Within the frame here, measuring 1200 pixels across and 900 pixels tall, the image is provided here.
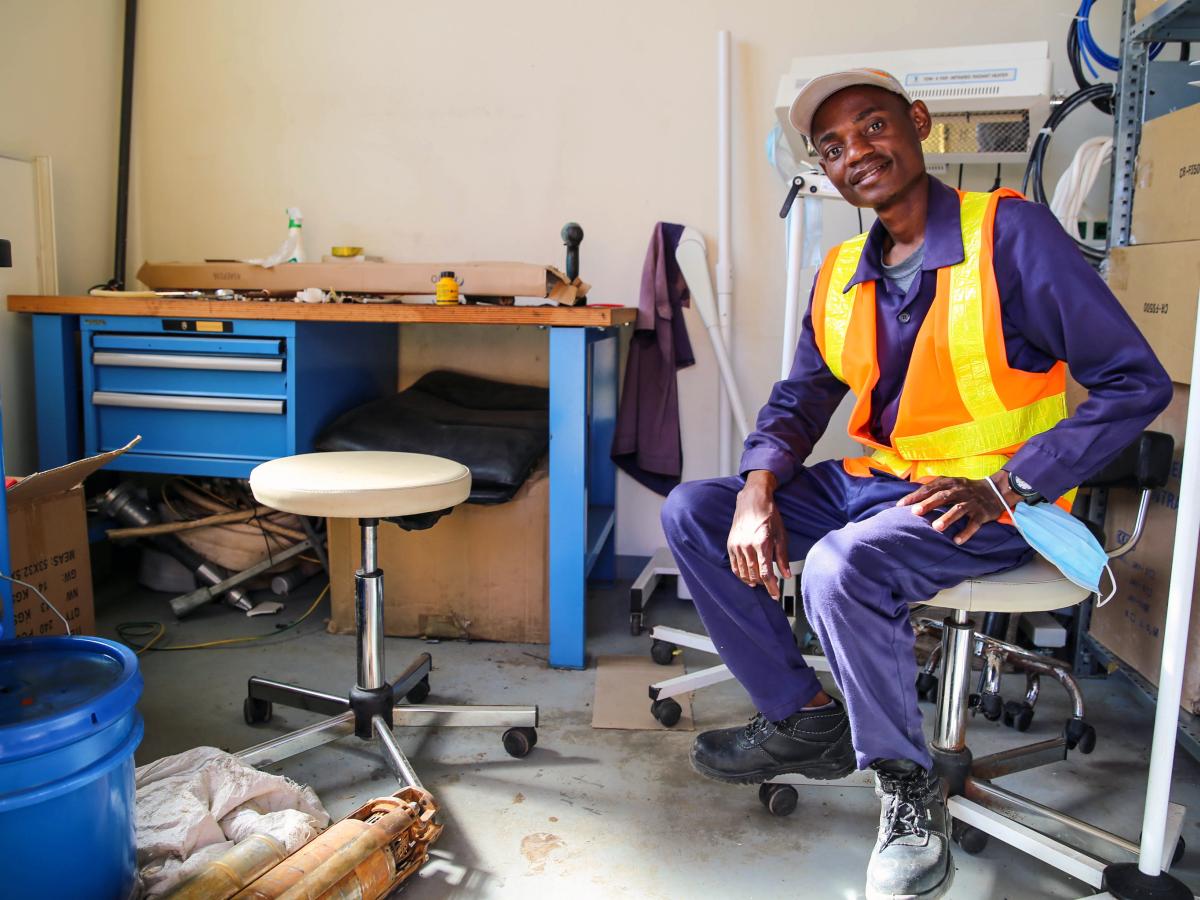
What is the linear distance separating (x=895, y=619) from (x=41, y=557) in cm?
183

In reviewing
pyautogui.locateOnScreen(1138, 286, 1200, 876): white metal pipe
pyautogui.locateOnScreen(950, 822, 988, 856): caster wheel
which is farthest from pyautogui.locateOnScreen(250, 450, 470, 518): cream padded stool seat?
pyautogui.locateOnScreen(1138, 286, 1200, 876): white metal pipe

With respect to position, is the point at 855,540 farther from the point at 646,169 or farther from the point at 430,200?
the point at 430,200

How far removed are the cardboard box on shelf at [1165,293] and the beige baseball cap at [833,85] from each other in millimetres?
685

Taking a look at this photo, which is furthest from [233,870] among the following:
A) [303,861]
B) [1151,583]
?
[1151,583]

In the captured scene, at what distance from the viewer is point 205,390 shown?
8.30 feet

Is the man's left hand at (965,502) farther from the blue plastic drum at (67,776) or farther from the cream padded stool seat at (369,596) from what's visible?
the blue plastic drum at (67,776)

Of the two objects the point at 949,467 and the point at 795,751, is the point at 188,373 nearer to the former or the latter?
the point at 795,751

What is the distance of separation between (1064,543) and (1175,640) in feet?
0.63

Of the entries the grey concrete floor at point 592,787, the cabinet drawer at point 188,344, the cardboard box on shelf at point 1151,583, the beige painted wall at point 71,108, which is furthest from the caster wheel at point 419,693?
the beige painted wall at point 71,108

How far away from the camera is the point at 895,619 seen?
142cm

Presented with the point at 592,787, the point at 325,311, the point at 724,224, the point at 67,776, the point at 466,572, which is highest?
the point at 724,224

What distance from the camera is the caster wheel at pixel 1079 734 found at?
1.96 meters

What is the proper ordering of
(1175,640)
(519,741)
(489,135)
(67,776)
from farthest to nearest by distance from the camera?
(489,135) < (519,741) < (1175,640) < (67,776)

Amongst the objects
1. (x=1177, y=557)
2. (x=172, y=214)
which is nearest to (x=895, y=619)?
(x=1177, y=557)
